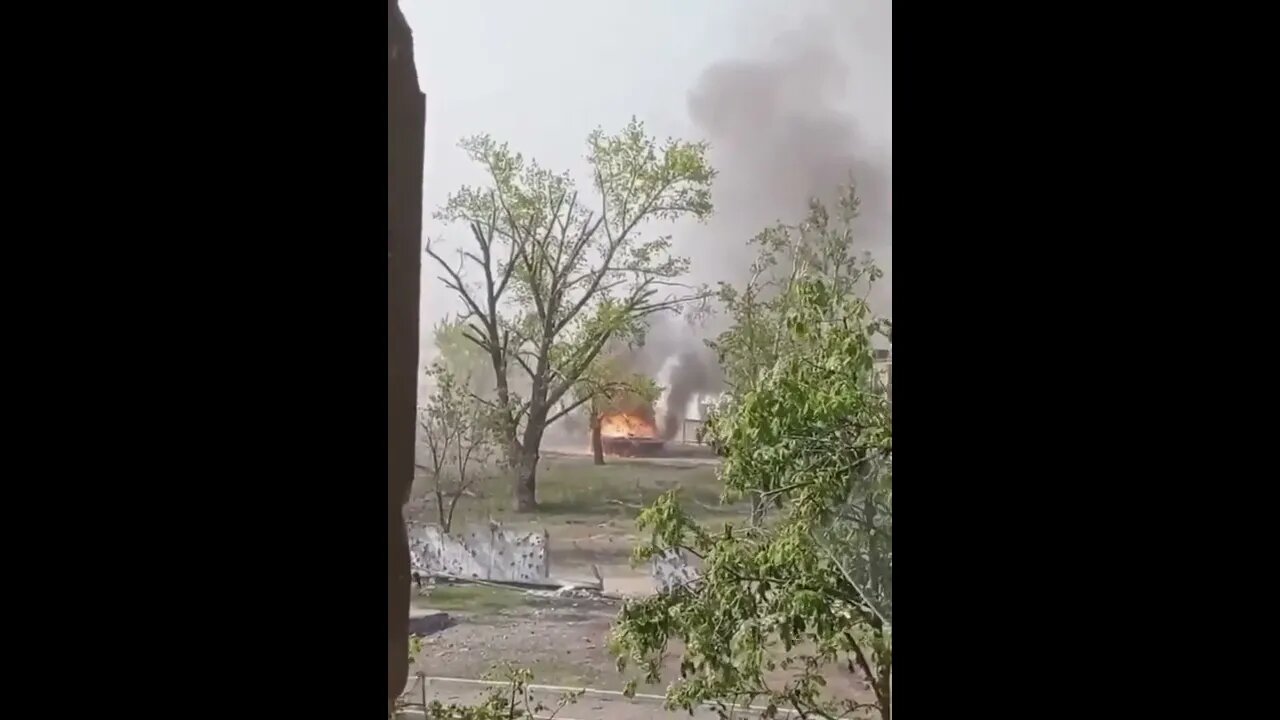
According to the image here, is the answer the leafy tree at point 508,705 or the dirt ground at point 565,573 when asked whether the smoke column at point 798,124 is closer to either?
the dirt ground at point 565,573

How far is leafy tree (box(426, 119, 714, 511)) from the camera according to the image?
1.30 metres

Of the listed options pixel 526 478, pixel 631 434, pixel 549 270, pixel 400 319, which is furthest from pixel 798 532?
pixel 400 319

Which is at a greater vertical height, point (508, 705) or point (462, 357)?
point (462, 357)

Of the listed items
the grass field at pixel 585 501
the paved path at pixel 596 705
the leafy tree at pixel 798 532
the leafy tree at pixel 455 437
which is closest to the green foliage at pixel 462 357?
the leafy tree at pixel 455 437

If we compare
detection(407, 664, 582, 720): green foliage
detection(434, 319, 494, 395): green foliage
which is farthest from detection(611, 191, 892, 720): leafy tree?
detection(434, 319, 494, 395): green foliage

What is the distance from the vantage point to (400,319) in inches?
51.6

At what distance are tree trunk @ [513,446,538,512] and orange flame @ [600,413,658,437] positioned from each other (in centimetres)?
9

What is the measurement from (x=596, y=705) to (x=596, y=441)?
317 millimetres

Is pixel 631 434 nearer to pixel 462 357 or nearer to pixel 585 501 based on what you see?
pixel 585 501

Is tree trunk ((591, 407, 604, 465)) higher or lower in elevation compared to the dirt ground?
higher

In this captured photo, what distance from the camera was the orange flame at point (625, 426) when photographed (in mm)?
1290

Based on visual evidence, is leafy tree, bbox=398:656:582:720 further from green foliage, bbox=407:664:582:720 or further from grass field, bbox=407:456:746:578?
Result: grass field, bbox=407:456:746:578
